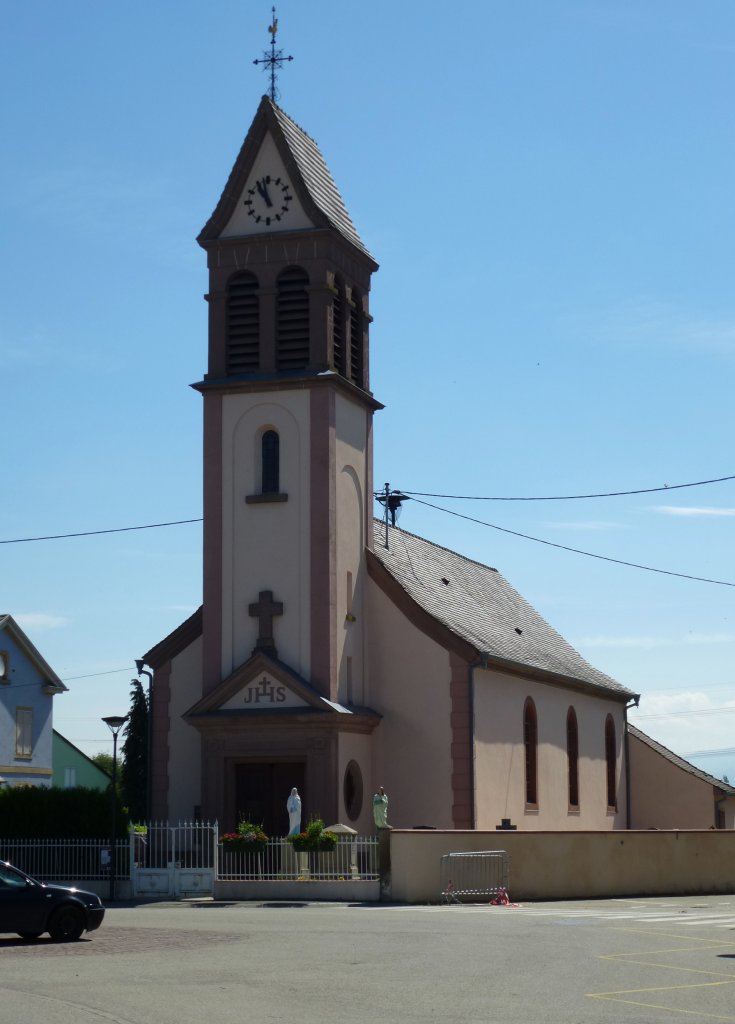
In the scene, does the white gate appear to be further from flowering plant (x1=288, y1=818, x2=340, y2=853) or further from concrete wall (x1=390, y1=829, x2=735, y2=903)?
concrete wall (x1=390, y1=829, x2=735, y2=903)

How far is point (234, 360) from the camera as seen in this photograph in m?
38.7

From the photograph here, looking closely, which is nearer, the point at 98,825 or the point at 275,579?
the point at 98,825

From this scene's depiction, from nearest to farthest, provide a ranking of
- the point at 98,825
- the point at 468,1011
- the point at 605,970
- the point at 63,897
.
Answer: the point at 468,1011, the point at 605,970, the point at 63,897, the point at 98,825

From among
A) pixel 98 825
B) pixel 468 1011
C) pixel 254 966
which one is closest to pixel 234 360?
pixel 98 825

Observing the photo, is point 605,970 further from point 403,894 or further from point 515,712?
point 515,712

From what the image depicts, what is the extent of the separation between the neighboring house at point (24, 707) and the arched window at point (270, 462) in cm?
2633

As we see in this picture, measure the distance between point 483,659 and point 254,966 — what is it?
20947 millimetres

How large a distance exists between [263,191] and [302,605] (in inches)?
421

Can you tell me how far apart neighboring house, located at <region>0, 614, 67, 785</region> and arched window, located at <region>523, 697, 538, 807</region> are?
25.4 metres

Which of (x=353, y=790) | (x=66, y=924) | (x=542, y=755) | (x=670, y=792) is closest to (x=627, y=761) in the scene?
(x=670, y=792)

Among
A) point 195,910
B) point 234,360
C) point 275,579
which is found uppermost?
point 234,360

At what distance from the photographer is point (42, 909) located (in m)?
20.9

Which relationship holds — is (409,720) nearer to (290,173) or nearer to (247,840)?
(247,840)

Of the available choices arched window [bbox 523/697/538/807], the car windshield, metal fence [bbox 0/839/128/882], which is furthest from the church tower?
the car windshield
